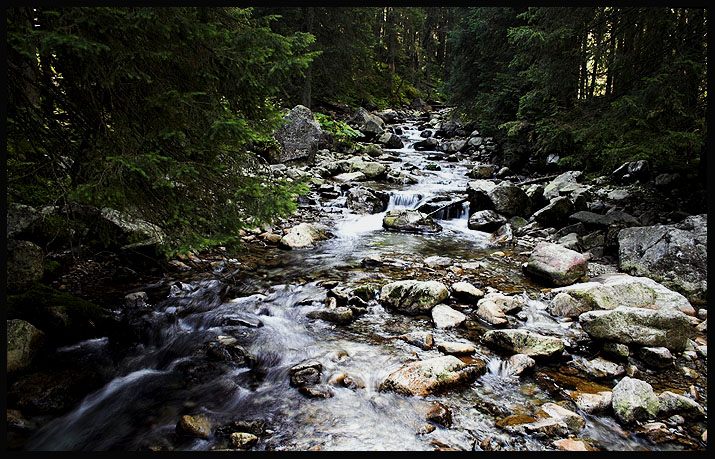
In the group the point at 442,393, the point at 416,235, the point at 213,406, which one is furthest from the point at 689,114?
the point at 213,406

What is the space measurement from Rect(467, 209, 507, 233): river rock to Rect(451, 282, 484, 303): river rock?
4.98 metres

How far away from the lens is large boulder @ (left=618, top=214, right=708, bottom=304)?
5848 mm

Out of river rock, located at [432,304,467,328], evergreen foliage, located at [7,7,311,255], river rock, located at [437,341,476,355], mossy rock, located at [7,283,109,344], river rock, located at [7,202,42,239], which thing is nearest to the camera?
evergreen foliage, located at [7,7,311,255]

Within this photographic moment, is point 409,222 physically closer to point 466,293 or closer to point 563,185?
point 466,293

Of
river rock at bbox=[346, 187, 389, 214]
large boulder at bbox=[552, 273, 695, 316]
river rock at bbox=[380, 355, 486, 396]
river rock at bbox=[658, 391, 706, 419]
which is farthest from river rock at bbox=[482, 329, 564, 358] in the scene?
river rock at bbox=[346, 187, 389, 214]

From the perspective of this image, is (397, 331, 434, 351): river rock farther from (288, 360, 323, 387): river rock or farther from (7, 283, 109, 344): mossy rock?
(7, 283, 109, 344): mossy rock

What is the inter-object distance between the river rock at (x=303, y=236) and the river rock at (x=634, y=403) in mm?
6563

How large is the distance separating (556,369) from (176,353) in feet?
15.0

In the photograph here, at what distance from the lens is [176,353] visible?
4.56 metres

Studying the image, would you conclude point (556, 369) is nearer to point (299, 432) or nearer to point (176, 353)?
point (299, 432)

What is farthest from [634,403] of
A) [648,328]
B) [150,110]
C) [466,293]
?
[150,110]

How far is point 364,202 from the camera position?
12039 mm

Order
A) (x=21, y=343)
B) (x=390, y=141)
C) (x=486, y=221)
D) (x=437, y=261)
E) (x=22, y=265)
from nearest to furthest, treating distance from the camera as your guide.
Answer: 1. (x=21, y=343)
2. (x=22, y=265)
3. (x=437, y=261)
4. (x=486, y=221)
5. (x=390, y=141)

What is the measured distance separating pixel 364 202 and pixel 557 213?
567 centimetres
